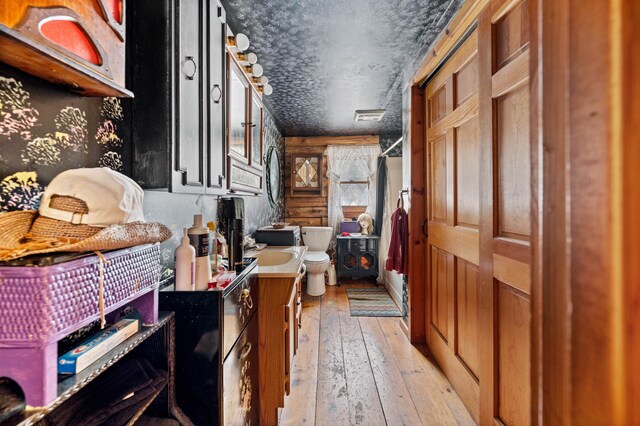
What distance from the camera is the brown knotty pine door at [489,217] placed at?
3.88ft

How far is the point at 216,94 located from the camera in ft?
4.41

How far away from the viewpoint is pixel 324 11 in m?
1.78

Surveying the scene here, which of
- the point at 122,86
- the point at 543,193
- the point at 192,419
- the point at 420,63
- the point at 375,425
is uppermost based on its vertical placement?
the point at 420,63

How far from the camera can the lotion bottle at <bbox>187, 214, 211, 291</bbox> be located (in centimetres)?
107

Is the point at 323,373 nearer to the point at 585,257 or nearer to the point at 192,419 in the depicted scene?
the point at 192,419

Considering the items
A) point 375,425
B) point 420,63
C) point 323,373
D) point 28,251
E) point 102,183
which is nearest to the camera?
point 28,251

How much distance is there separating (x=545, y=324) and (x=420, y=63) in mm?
2326

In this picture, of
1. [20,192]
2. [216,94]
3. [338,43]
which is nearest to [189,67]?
[216,94]

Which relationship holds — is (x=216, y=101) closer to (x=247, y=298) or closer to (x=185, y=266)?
(x=185, y=266)

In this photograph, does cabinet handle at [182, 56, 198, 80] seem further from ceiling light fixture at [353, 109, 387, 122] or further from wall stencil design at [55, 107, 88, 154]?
ceiling light fixture at [353, 109, 387, 122]

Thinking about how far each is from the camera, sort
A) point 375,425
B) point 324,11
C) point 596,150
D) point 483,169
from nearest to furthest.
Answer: point 596,150
point 483,169
point 375,425
point 324,11

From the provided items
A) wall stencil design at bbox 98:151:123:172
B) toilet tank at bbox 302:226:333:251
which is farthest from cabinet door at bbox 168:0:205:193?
toilet tank at bbox 302:226:333:251

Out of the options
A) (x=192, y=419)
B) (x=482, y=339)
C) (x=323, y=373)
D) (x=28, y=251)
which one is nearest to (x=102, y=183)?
(x=28, y=251)

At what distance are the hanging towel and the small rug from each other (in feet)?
2.91
